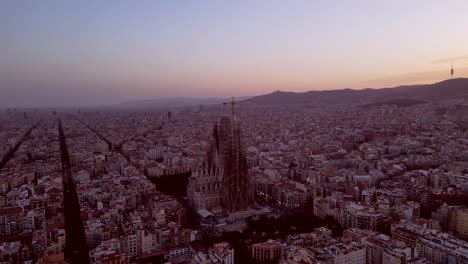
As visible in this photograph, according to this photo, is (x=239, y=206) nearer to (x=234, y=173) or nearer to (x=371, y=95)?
(x=234, y=173)

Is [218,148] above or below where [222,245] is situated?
above

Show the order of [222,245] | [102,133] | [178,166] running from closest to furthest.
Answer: [222,245] → [178,166] → [102,133]

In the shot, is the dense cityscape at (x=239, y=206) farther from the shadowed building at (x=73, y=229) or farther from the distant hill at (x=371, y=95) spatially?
the distant hill at (x=371, y=95)

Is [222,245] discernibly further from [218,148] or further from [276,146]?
[276,146]

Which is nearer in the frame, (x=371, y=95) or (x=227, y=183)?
(x=227, y=183)

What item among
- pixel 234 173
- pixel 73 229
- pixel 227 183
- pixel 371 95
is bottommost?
pixel 73 229

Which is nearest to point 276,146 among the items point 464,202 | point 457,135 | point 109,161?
point 109,161

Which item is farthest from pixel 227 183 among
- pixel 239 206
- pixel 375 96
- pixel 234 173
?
pixel 375 96

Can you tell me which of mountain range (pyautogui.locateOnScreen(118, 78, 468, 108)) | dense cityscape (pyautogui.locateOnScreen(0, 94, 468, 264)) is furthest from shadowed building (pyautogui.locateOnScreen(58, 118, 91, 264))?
mountain range (pyautogui.locateOnScreen(118, 78, 468, 108))
